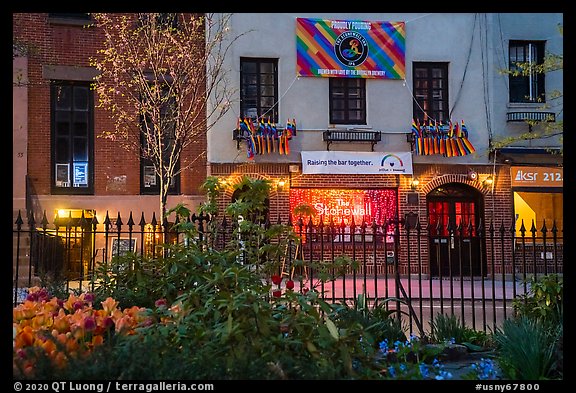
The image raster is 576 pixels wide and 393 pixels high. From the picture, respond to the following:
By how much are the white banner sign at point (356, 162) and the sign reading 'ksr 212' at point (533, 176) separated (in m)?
3.31

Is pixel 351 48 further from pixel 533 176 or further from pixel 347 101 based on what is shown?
pixel 533 176

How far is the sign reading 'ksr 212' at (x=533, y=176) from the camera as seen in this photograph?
62.8ft

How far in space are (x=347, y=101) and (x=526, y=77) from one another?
18.7 feet

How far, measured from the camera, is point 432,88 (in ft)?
63.5

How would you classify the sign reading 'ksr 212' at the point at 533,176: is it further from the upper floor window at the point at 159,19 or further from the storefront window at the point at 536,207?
the upper floor window at the point at 159,19

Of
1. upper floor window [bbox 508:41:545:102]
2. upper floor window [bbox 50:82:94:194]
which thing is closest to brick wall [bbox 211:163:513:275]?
upper floor window [bbox 508:41:545:102]

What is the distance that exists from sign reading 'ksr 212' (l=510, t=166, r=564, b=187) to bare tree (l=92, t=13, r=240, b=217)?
902 centimetres

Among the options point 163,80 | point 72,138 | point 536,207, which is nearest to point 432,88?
point 536,207

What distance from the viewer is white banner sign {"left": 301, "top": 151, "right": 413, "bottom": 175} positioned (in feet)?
60.2

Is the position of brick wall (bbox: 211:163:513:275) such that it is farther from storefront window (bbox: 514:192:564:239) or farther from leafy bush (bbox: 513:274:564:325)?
leafy bush (bbox: 513:274:564:325)

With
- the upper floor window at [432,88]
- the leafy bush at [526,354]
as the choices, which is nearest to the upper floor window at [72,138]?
the upper floor window at [432,88]

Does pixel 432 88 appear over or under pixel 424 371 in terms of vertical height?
over
